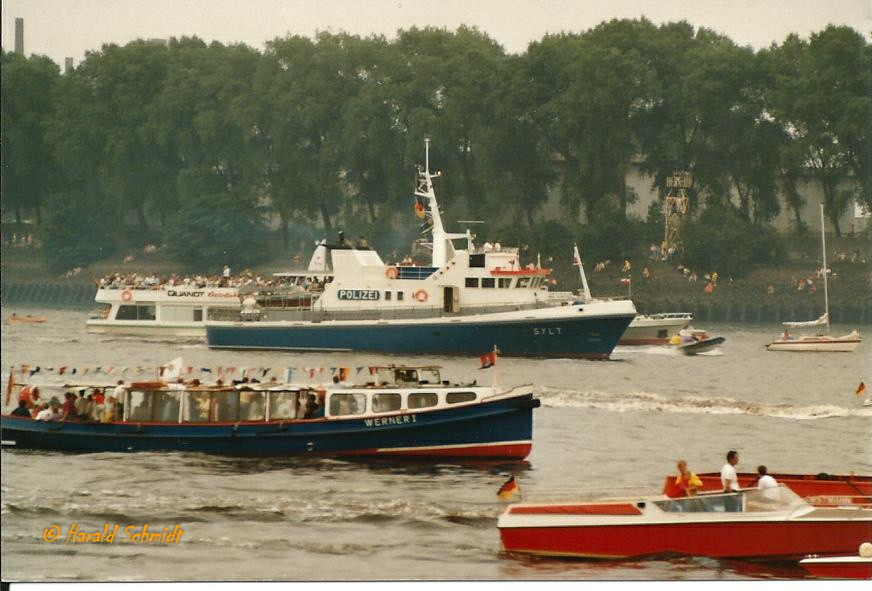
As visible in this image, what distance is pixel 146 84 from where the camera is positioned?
223ft

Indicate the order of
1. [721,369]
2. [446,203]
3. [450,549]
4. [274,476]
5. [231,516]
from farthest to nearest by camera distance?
[446,203] → [721,369] → [274,476] → [231,516] → [450,549]

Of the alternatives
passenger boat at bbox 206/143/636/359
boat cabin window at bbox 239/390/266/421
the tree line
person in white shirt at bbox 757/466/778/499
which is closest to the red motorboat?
person in white shirt at bbox 757/466/778/499

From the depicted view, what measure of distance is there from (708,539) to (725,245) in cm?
4861

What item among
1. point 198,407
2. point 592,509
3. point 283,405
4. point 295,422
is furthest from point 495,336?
point 592,509

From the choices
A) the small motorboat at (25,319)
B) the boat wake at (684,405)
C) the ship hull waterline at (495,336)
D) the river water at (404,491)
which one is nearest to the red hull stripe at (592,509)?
the river water at (404,491)

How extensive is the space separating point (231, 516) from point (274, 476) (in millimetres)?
2588

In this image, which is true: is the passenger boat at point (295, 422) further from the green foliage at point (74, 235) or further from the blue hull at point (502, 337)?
the green foliage at point (74, 235)

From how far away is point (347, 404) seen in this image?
1100 inches

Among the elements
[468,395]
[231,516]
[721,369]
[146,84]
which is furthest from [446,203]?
[231,516]

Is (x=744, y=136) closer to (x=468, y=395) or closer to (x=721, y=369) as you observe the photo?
(x=721, y=369)

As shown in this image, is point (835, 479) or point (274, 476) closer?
point (835, 479)

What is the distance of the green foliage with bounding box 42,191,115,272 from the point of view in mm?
66000

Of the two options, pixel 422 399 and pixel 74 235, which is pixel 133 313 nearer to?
pixel 74 235

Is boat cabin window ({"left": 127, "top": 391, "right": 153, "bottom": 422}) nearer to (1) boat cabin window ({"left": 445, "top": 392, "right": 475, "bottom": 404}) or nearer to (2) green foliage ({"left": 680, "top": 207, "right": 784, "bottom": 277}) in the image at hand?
(1) boat cabin window ({"left": 445, "top": 392, "right": 475, "bottom": 404})
